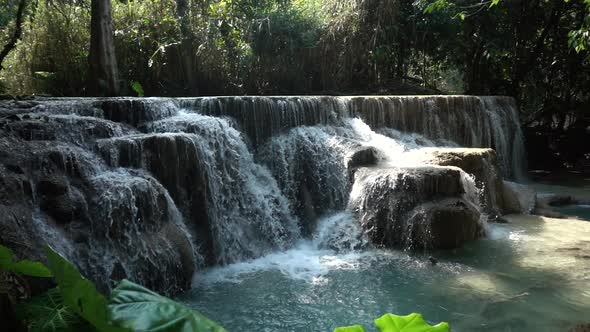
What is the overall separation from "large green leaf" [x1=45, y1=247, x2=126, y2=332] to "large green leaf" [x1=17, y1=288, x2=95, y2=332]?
5cm

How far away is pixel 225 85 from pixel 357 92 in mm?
3187

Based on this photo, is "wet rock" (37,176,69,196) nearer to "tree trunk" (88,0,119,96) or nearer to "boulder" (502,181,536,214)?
"tree trunk" (88,0,119,96)

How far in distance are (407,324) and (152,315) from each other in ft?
1.28

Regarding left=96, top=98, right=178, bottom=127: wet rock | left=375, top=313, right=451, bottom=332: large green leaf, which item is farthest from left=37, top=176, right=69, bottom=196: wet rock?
Answer: left=375, top=313, right=451, bottom=332: large green leaf

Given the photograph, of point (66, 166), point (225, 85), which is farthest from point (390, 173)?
point (225, 85)

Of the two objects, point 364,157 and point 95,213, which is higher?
point 364,157

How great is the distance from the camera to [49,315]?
0.82 m

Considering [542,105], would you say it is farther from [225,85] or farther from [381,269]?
[381,269]

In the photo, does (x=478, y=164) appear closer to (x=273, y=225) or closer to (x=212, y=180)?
(x=273, y=225)

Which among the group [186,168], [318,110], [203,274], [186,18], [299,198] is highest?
[186,18]

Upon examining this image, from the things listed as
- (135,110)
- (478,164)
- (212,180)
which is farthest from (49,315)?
(478,164)

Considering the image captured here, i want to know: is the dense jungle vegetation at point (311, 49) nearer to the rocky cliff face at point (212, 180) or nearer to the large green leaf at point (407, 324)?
the rocky cliff face at point (212, 180)

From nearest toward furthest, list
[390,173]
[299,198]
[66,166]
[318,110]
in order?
[66,166]
[390,173]
[299,198]
[318,110]

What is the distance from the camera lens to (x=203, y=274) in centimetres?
553
